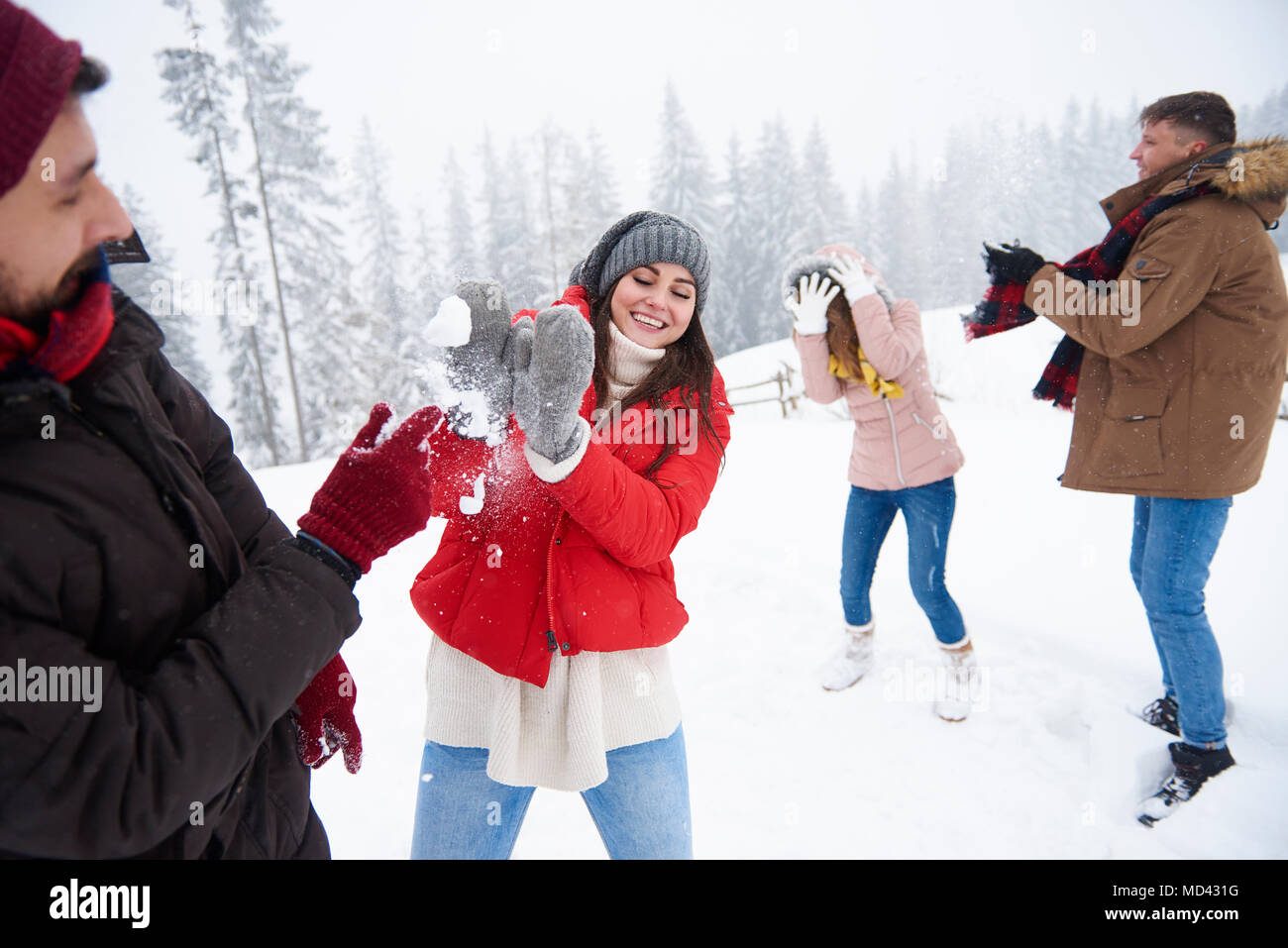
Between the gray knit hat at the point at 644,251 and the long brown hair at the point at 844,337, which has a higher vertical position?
the gray knit hat at the point at 644,251

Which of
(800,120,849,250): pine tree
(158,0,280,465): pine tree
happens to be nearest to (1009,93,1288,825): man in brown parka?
(158,0,280,465): pine tree

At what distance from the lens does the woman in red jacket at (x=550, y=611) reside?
1.80 meters

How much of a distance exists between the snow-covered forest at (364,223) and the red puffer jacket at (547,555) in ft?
21.1

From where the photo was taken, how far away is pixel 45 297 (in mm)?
898

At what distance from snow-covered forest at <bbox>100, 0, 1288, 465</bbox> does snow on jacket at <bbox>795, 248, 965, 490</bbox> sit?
223 inches

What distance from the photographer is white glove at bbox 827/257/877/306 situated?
373 cm

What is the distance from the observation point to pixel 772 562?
5879mm

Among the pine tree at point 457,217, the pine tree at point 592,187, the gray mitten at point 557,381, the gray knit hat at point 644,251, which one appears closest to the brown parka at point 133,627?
the gray mitten at point 557,381

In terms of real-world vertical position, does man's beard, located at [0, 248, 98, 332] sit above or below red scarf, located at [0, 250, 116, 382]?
above

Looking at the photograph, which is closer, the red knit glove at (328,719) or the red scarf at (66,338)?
the red scarf at (66,338)

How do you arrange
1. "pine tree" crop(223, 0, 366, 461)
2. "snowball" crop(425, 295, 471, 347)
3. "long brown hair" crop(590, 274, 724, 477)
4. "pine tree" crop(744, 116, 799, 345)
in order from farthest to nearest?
"pine tree" crop(744, 116, 799, 345) → "pine tree" crop(223, 0, 366, 461) → "long brown hair" crop(590, 274, 724, 477) → "snowball" crop(425, 295, 471, 347)

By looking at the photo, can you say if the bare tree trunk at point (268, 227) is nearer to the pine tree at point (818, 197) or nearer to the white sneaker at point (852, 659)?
the white sneaker at point (852, 659)

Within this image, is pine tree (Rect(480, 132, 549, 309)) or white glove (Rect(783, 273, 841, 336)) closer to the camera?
white glove (Rect(783, 273, 841, 336))

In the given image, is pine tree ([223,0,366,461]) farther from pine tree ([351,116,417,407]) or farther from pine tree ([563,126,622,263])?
pine tree ([563,126,622,263])
